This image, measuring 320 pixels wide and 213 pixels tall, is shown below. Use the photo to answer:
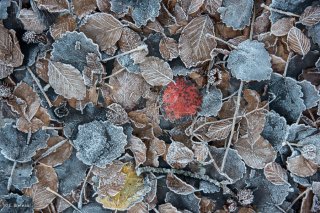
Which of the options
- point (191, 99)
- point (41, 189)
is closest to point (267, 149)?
point (191, 99)

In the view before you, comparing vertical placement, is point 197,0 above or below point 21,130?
above

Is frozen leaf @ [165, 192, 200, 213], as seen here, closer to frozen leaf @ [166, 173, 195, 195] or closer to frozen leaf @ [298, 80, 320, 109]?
frozen leaf @ [166, 173, 195, 195]

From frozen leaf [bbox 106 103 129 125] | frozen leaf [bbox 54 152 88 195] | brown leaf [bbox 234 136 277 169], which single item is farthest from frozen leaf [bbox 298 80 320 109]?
frozen leaf [bbox 54 152 88 195]

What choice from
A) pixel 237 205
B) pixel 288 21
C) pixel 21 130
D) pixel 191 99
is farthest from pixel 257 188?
pixel 21 130

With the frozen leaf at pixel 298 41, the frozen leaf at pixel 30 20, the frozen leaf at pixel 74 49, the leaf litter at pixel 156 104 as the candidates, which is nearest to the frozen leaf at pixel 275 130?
the leaf litter at pixel 156 104

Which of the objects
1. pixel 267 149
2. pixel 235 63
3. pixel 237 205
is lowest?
pixel 237 205

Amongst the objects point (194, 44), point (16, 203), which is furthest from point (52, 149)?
point (194, 44)

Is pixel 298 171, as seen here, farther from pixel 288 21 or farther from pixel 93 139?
pixel 93 139
